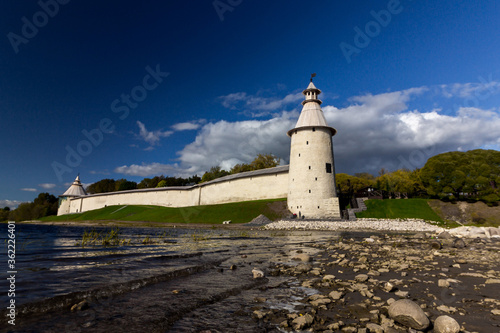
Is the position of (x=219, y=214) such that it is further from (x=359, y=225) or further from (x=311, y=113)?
(x=311, y=113)

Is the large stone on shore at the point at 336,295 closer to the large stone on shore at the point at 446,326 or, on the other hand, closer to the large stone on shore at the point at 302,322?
the large stone on shore at the point at 302,322

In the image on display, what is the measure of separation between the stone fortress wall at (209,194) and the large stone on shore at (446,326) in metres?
43.2

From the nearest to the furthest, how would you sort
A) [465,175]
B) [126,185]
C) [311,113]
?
[465,175] < [311,113] < [126,185]

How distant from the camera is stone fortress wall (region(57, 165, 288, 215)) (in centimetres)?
4822

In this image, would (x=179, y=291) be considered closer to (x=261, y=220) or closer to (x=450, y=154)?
(x=261, y=220)

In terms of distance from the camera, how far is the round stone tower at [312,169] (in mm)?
38406

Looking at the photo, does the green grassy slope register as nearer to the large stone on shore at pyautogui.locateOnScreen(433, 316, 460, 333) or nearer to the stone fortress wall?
the stone fortress wall

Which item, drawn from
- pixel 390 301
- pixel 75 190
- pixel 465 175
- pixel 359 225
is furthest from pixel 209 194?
pixel 75 190

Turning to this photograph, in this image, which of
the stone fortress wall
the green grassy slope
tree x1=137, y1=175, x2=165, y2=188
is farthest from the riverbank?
tree x1=137, y1=175, x2=165, y2=188

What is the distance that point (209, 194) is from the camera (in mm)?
57719

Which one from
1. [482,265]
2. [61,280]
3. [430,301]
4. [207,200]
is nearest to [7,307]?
[61,280]

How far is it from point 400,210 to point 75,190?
96.8 m

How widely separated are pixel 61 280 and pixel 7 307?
167cm

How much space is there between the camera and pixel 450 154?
4494 centimetres
